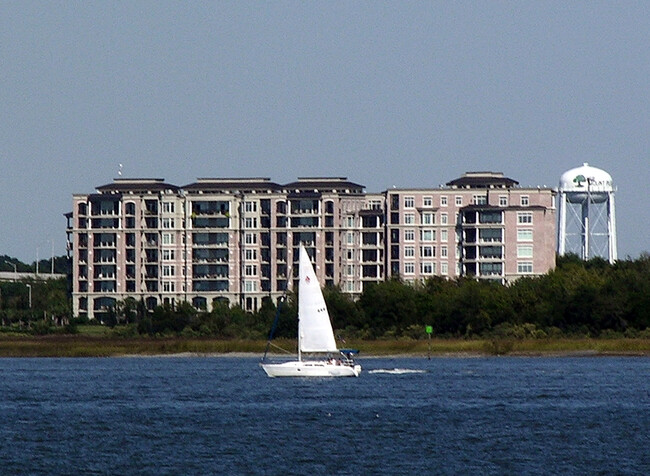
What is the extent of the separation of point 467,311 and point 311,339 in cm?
4582

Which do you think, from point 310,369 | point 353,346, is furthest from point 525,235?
point 310,369

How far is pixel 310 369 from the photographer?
85.1 metres

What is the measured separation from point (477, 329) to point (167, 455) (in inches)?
3271

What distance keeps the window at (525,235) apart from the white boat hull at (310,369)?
81.3 metres

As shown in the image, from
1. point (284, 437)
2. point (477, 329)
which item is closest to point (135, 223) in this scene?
point (477, 329)

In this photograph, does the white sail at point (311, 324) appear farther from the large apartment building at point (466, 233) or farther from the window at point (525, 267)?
A: the window at point (525, 267)

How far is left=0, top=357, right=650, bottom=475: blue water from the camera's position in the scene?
46594 mm

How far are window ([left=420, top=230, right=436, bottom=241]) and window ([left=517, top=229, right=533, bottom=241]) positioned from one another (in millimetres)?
9065

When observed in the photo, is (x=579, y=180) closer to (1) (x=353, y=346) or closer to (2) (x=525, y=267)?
(2) (x=525, y=267)

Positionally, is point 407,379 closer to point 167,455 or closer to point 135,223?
point 167,455

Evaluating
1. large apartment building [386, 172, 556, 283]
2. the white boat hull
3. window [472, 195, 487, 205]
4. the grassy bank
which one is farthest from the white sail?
window [472, 195, 487, 205]

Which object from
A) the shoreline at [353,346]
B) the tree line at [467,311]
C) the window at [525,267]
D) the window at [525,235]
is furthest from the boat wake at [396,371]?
the window at [525,235]

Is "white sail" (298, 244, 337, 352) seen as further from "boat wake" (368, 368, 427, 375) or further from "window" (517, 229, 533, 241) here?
"window" (517, 229, 533, 241)

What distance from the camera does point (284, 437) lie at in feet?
176
